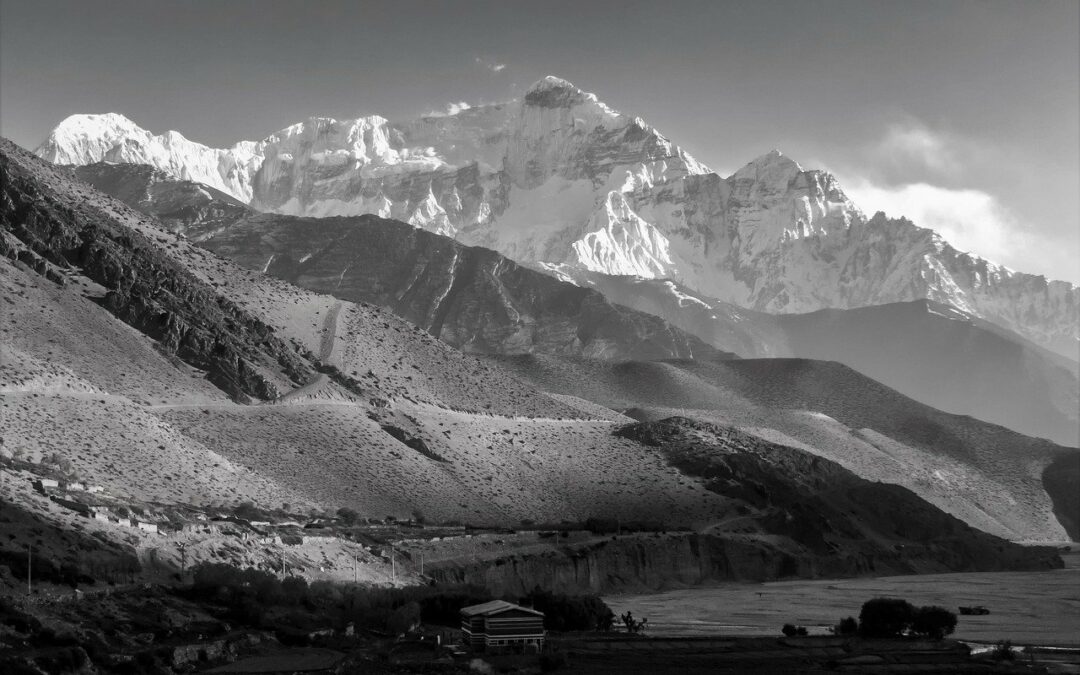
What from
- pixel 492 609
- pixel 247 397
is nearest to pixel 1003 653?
pixel 492 609

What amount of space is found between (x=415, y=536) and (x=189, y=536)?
25.0 metres

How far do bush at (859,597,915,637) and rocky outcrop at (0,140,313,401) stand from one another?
67.4 meters

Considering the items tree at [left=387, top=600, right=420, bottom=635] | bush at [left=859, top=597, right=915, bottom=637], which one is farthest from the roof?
bush at [left=859, top=597, right=915, bottom=637]

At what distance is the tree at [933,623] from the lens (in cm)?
6975

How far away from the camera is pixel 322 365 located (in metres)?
142

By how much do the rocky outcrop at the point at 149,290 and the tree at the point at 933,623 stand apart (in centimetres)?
6912

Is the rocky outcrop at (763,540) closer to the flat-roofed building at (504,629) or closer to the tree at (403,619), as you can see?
the tree at (403,619)

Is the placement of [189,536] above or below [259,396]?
below

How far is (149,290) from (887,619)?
82.7 metres

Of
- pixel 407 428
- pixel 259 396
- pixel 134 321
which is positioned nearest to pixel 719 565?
pixel 407 428

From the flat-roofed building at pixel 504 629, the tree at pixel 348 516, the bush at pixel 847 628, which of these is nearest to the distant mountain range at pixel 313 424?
the tree at pixel 348 516

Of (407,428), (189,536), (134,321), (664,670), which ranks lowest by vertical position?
(664,670)

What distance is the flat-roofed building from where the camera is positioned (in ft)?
188

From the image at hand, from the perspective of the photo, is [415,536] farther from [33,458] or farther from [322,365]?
[322,365]
